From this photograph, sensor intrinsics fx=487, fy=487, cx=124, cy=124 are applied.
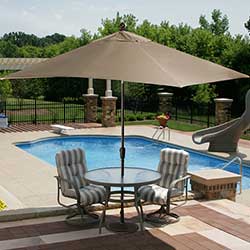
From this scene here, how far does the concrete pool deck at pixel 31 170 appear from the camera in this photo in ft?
30.4

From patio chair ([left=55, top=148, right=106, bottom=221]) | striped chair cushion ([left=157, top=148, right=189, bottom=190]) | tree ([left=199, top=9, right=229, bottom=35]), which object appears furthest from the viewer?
tree ([left=199, top=9, right=229, bottom=35])

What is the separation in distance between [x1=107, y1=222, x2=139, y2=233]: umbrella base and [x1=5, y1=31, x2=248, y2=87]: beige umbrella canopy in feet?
7.69

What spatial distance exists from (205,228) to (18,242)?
107 inches

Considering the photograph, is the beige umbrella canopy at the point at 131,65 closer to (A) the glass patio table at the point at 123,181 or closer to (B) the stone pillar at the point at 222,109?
(A) the glass patio table at the point at 123,181

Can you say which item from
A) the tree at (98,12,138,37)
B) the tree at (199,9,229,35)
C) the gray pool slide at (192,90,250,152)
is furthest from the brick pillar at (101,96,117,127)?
the tree at (199,9,229,35)

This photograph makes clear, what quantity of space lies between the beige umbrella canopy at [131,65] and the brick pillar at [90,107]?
48.6 feet

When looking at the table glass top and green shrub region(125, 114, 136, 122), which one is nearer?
the table glass top

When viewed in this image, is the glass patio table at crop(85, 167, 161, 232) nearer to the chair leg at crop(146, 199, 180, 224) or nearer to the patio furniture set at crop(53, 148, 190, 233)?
the patio furniture set at crop(53, 148, 190, 233)

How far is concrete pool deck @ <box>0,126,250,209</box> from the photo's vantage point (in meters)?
9.27

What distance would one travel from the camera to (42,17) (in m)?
30.9

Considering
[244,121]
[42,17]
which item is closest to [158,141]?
[244,121]

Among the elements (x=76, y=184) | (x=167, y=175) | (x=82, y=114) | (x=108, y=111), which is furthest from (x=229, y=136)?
(x=82, y=114)

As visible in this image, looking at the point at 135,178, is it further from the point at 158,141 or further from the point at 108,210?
the point at 158,141

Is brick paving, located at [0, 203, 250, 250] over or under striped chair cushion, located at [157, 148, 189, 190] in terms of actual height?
under
